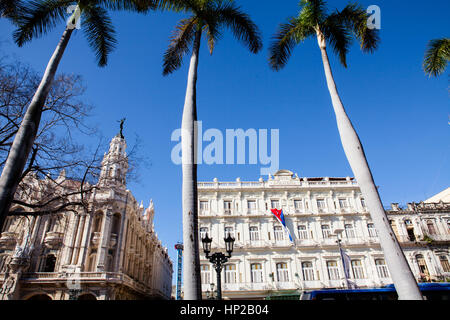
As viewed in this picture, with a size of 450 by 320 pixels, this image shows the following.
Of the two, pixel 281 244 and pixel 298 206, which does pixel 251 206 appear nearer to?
pixel 281 244

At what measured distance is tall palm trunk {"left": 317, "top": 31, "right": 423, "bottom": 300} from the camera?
6070 millimetres

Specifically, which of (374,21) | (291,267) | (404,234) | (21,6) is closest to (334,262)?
(291,267)

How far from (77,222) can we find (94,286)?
709 cm

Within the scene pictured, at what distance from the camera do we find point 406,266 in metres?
6.25

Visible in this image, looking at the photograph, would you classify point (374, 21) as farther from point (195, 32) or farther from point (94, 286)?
point (94, 286)

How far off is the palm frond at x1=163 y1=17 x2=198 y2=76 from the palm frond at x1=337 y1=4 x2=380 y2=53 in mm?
6077

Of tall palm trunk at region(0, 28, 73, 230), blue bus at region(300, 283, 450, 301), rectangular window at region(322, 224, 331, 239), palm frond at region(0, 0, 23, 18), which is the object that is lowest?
blue bus at region(300, 283, 450, 301)

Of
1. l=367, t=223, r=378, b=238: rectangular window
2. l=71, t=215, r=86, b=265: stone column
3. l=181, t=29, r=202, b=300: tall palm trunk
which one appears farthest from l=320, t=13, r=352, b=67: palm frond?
l=71, t=215, r=86, b=265: stone column

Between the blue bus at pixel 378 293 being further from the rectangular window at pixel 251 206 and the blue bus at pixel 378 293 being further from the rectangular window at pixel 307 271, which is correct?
the rectangular window at pixel 251 206

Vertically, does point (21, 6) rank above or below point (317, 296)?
above

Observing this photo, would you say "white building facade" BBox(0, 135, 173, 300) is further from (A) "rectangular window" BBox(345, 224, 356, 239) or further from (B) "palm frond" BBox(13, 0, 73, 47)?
(A) "rectangular window" BBox(345, 224, 356, 239)

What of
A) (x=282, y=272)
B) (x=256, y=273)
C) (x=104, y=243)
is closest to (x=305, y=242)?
(x=282, y=272)

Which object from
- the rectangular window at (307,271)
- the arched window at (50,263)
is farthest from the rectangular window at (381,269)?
the arched window at (50,263)

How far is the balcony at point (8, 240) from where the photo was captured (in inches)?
1080
